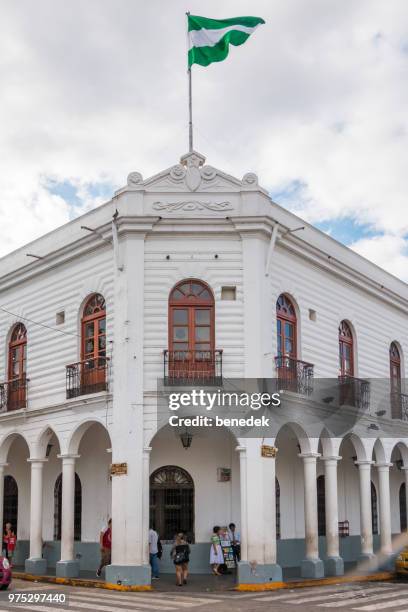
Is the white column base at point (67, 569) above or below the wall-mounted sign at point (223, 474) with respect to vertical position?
below

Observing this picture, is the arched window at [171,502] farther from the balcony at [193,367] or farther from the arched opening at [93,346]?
the balcony at [193,367]

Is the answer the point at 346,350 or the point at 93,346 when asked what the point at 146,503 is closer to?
the point at 93,346

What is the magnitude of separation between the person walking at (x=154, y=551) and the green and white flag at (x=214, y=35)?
12.8 meters

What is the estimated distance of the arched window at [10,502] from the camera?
27297mm

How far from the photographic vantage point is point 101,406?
21938mm

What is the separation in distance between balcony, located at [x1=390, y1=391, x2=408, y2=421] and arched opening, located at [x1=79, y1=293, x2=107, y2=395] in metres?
10.9

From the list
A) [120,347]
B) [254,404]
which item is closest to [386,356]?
[254,404]

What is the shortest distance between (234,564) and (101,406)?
552cm

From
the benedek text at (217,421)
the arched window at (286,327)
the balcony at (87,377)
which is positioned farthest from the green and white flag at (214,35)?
the benedek text at (217,421)

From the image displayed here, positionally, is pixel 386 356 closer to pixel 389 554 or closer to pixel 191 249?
pixel 389 554

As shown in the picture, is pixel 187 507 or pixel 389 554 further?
pixel 389 554

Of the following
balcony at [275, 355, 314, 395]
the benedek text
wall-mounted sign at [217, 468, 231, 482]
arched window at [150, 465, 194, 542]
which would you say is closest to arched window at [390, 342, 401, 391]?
balcony at [275, 355, 314, 395]

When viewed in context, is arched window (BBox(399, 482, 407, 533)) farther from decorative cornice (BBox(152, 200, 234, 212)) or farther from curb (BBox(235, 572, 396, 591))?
decorative cornice (BBox(152, 200, 234, 212))

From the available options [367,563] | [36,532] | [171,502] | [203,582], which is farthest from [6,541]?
[367,563]
